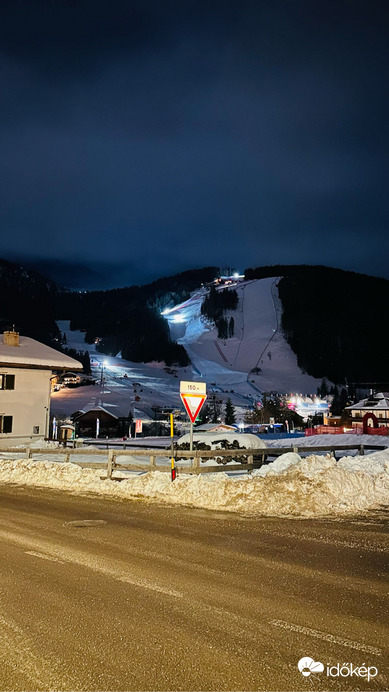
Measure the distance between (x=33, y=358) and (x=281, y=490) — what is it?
27.2 meters

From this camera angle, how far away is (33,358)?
114 ft

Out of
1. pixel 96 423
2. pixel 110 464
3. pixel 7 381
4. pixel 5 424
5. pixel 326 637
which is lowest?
pixel 326 637

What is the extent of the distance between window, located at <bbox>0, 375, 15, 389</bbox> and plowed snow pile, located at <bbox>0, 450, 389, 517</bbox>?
20.9m

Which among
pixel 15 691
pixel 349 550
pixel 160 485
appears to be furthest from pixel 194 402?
pixel 15 691

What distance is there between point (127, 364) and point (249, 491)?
175 meters

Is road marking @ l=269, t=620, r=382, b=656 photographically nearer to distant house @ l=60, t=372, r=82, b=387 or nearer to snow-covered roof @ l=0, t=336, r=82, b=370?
snow-covered roof @ l=0, t=336, r=82, b=370

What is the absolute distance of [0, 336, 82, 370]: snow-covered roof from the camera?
1332 inches

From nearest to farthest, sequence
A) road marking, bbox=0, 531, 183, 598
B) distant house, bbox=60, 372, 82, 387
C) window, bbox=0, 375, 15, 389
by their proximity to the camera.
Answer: road marking, bbox=0, 531, 183, 598 < window, bbox=0, 375, 15, 389 < distant house, bbox=60, 372, 82, 387

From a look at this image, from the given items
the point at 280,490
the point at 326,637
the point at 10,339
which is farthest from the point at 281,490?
the point at 10,339

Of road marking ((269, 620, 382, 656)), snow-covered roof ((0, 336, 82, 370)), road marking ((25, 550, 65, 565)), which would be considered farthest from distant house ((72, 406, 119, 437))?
road marking ((269, 620, 382, 656))

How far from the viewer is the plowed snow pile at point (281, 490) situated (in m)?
11.3

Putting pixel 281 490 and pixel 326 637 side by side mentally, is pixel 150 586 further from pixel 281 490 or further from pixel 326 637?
pixel 281 490

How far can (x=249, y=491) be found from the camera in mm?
11938

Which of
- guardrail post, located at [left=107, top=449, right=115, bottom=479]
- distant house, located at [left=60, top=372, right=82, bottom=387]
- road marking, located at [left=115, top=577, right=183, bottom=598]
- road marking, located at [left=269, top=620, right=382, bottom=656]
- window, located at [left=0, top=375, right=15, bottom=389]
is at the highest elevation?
distant house, located at [left=60, top=372, right=82, bottom=387]
